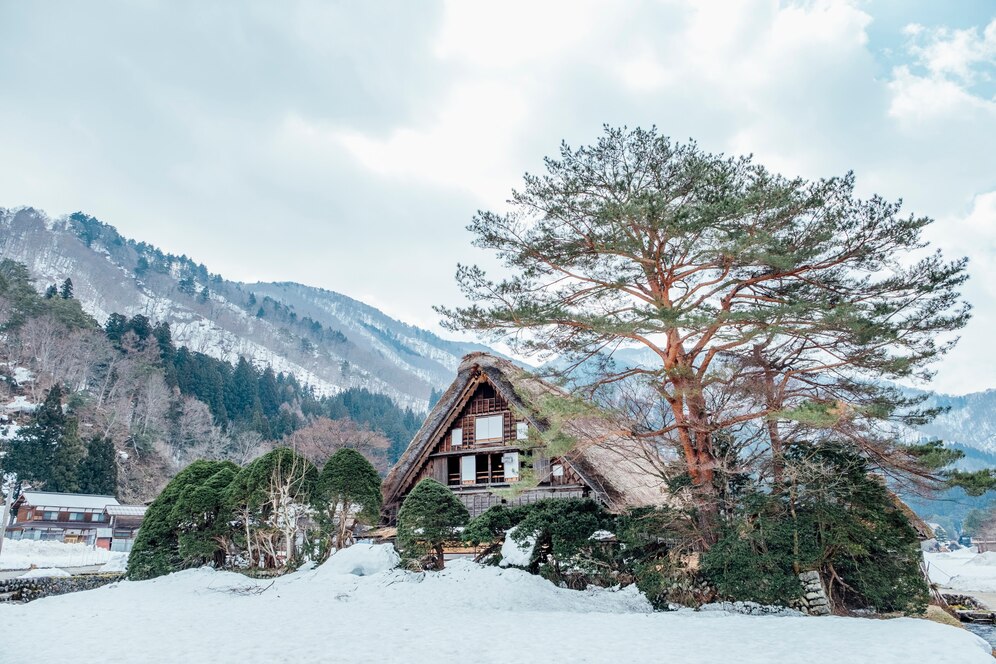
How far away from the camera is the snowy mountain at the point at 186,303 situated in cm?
13312

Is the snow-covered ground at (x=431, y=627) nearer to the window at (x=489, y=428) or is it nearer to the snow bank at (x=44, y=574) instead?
the snow bank at (x=44, y=574)

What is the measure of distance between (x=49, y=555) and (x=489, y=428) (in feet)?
89.0

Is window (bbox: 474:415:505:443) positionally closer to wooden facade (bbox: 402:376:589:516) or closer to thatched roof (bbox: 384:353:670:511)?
wooden facade (bbox: 402:376:589:516)

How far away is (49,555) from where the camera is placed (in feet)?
102

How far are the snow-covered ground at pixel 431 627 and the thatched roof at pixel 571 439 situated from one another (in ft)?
10.1

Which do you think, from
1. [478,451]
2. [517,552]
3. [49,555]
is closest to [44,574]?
[49,555]

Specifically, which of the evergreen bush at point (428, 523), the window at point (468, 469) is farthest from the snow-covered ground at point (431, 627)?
the window at point (468, 469)

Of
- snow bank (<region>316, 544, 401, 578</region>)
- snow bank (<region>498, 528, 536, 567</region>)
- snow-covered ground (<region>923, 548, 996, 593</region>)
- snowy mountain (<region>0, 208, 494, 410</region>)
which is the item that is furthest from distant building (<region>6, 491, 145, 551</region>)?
snowy mountain (<region>0, 208, 494, 410</region>)

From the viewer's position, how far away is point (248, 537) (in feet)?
53.4

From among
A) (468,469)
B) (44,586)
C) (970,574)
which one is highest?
(468,469)

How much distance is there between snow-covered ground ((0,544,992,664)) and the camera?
733 centimetres

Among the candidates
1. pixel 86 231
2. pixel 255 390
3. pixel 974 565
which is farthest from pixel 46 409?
pixel 86 231

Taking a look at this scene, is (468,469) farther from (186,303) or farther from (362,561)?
(186,303)

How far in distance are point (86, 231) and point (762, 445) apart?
203m
